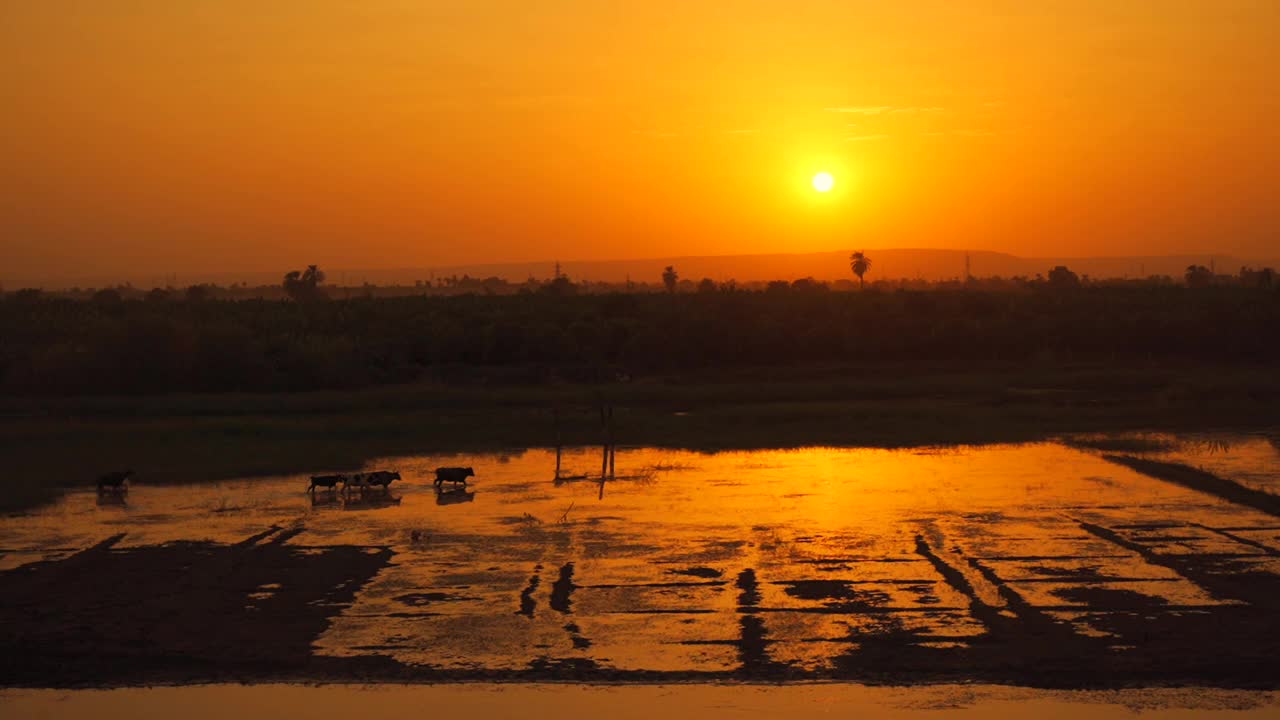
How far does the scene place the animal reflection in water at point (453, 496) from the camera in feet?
77.8

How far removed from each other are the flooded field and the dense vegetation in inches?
1047

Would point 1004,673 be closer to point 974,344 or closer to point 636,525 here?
point 636,525

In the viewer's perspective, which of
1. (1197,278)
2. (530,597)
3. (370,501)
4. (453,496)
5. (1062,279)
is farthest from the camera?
(1062,279)

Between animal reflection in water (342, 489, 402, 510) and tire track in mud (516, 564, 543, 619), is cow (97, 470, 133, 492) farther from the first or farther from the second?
Result: tire track in mud (516, 564, 543, 619)

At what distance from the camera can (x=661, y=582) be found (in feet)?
54.1

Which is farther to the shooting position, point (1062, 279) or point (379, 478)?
point (1062, 279)

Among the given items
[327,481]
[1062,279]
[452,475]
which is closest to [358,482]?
[327,481]

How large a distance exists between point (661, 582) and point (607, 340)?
145 feet

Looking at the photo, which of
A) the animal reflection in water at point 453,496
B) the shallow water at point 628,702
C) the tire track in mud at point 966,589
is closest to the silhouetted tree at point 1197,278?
the animal reflection in water at point 453,496

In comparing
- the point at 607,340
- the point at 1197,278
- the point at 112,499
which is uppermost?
the point at 1197,278

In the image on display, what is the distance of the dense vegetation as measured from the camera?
5141 centimetres

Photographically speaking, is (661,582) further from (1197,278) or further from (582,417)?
(1197,278)

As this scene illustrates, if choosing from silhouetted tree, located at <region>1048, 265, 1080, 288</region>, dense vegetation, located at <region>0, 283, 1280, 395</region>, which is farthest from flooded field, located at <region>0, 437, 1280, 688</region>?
silhouetted tree, located at <region>1048, 265, 1080, 288</region>

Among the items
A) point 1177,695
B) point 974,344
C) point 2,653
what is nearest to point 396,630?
point 2,653
